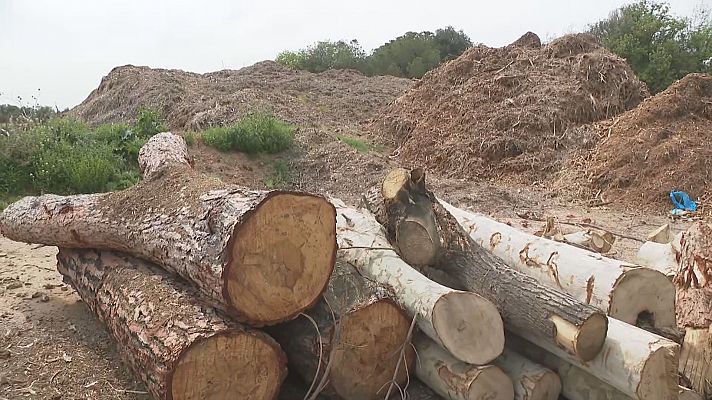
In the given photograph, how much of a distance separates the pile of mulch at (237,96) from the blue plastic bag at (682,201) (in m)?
7.55

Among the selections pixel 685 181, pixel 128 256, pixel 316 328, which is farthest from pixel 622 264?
pixel 685 181

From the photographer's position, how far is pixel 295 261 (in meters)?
3.14

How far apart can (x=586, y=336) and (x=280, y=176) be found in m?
7.90

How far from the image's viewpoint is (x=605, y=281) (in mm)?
3395

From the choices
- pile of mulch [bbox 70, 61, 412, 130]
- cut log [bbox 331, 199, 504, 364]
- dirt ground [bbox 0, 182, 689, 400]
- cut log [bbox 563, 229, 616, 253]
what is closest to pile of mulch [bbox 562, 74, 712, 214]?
dirt ground [bbox 0, 182, 689, 400]

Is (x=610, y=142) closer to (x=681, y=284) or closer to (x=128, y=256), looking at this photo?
(x=681, y=284)

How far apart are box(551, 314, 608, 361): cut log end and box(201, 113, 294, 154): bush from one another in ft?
28.0

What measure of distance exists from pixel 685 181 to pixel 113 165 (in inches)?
319

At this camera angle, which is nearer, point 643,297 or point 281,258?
point 281,258

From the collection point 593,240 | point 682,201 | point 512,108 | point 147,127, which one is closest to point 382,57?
point 512,108

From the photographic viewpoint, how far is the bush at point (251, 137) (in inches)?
429

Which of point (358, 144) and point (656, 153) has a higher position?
point (358, 144)

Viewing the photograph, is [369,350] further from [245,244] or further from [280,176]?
[280,176]

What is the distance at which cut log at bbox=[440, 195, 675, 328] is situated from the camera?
3.33 m
